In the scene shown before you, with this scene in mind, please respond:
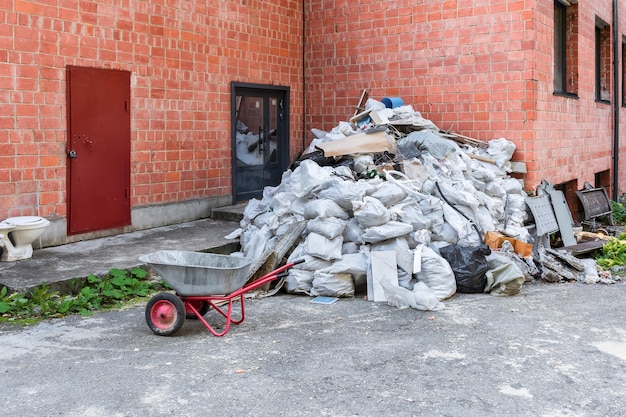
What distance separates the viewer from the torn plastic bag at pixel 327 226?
7496 millimetres

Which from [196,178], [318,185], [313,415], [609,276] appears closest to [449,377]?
[313,415]

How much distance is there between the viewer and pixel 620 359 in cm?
515

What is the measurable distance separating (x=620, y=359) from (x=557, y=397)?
1111 mm

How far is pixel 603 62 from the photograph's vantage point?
577 inches

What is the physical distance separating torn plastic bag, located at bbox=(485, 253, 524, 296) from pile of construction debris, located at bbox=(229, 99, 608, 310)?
0.01 meters

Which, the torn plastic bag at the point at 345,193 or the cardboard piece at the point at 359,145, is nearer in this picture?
the torn plastic bag at the point at 345,193

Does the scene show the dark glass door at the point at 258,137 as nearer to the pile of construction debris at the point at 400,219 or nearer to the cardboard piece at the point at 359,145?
the pile of construction debris at the point at 400,219

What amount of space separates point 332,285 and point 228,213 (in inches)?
139

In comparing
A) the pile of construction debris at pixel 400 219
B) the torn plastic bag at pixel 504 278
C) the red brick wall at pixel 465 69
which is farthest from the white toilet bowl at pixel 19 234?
the red brick wall at pixel 465 69

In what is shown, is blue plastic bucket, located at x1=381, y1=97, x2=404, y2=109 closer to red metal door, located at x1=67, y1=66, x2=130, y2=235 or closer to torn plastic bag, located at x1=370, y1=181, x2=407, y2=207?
torn plastic bag, located at x1=370, y1=181, x2=407, y2=207

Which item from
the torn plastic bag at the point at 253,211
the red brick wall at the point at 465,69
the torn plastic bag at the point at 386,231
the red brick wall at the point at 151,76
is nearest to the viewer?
the torn plastic bag at the point at 386,231

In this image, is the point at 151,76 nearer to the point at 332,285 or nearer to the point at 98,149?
the point at 98,149

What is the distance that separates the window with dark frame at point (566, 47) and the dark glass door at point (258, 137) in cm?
493

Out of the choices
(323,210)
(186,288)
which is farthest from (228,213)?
(186,288)
